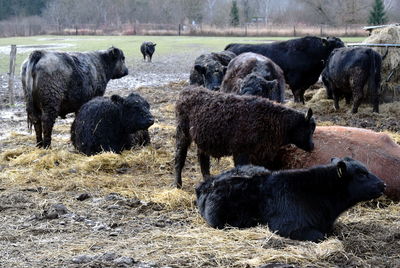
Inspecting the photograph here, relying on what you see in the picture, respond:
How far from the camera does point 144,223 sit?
19.7 feet

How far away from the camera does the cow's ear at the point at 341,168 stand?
565 centimetres

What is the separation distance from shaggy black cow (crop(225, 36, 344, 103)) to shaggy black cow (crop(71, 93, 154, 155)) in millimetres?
7084

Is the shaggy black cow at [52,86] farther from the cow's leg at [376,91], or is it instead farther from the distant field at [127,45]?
the distant field at [127,45]

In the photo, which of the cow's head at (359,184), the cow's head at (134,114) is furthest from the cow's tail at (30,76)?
the cow's head at (359,184)

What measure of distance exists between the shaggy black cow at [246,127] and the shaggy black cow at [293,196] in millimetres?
936

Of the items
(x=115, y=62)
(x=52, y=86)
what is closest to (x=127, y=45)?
(x=115, y=62)

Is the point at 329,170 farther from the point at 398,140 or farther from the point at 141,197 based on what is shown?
the point at 398,140

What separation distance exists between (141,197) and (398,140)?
504cm

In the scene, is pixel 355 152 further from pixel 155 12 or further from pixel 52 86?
pixel 155 12

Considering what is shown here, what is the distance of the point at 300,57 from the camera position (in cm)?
1630

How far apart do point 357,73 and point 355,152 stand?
684cm

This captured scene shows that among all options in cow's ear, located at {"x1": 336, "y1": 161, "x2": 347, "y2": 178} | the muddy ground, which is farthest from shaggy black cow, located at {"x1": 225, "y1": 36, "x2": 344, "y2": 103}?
cow's ear, located at {"x1": 336, "y1": 161, "x2": 347, "y2": 178}

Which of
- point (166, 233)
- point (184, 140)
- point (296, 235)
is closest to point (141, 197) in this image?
point (184, 140)

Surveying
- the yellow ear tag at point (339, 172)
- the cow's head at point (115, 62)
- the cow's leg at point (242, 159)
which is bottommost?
the cow's leg at point (242, 159)
